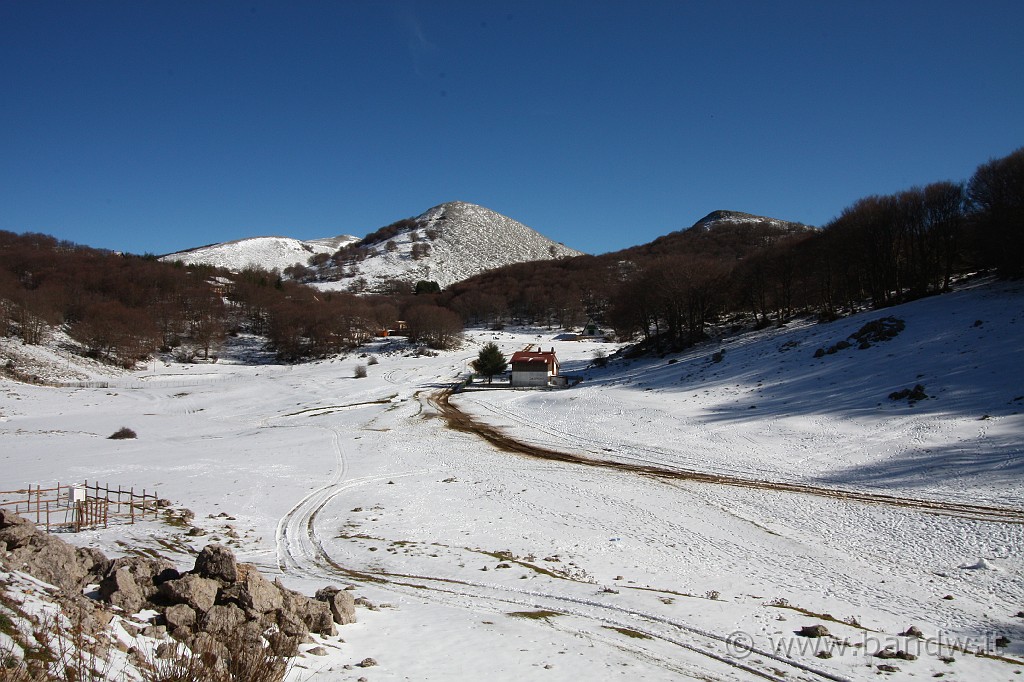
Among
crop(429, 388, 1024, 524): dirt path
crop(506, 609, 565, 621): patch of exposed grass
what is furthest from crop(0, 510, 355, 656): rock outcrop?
crop(429, 388, 1024, 524): dirt path

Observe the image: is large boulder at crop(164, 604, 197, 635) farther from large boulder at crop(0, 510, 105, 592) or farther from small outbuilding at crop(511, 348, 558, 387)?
small outbuilding at crop(511, 348, 558, 387)

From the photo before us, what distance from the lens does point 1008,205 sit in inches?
1484

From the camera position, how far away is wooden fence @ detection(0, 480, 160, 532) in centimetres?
1619

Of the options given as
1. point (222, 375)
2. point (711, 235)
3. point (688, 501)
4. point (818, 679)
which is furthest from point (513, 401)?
point (711, 235)

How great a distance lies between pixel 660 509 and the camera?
59.3 ft

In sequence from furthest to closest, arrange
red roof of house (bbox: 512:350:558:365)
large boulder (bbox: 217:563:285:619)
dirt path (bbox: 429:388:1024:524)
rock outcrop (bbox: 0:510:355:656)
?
red roof of house (bbox: 512:350:558:365) → dirt path (bbox: 429:388:1024:524) → large boulder (bbox: 217:563:285:619) → rock outcrop (bbox: 0:510:355:656)

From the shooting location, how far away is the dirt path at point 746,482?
614 inches

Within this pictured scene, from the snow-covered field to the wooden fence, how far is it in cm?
121

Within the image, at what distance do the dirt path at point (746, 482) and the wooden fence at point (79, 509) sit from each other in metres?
15.9

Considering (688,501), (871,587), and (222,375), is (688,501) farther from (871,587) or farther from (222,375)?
(222,375)

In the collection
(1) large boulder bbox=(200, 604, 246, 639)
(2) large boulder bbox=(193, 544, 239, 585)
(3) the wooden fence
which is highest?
(2) large boulder bbox=(193, 544, 239, 585)

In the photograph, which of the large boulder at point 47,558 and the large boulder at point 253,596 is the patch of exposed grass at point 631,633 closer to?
the large boulder at point 253,596

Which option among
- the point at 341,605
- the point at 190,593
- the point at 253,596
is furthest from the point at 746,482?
the point at 190,593

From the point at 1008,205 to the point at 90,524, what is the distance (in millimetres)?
50999
